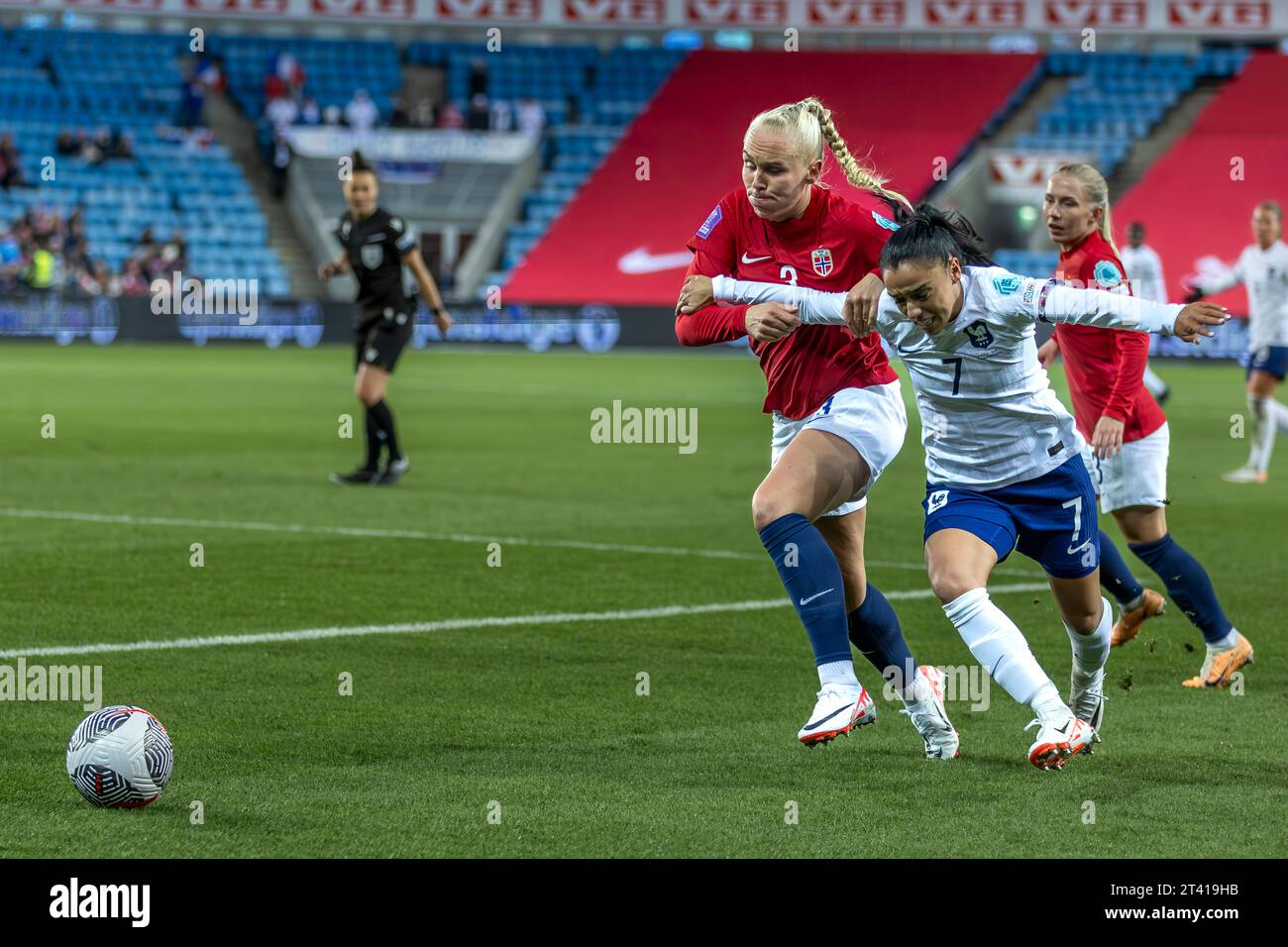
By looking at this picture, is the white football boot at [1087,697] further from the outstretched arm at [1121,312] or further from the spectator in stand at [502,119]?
the spectator in stand at [502,119]

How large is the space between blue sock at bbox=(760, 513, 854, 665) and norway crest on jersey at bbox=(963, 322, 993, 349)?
0.74 meters

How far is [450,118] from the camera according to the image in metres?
43.7

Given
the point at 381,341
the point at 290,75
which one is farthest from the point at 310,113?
the point at 381,341

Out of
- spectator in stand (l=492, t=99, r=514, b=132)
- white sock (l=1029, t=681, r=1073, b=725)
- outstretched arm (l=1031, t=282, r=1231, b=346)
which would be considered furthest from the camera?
spectator in stand (l=492, t=99, r=514, b=132)

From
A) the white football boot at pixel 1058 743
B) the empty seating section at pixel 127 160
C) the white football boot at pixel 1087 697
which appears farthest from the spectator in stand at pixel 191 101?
the white football boot at pixel 1058 743

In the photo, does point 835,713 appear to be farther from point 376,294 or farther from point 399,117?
point 399,117

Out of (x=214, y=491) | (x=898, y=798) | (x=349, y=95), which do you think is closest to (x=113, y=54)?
(x=349, y=95)

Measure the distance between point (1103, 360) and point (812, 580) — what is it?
2.40 meters

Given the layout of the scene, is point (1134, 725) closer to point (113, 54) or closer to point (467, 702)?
point (467, 702)

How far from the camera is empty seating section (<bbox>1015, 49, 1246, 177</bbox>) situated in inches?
1682

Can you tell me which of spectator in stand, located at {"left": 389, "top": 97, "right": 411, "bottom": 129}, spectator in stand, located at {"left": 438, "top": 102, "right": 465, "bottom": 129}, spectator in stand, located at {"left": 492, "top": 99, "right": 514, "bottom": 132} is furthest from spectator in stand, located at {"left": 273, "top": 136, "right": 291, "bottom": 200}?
spectator in stand, located at {"left": 492, "top": 99, "right": 514, "bottom": 132}

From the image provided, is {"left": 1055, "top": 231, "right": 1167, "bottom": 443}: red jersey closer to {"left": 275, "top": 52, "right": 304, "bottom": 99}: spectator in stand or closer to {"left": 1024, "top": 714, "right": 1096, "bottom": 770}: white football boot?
{"left": 1024, "top": 714, "right": 1096, "bottom": 770}: white football boot

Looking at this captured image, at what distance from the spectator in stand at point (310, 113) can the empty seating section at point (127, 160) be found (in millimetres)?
1915
